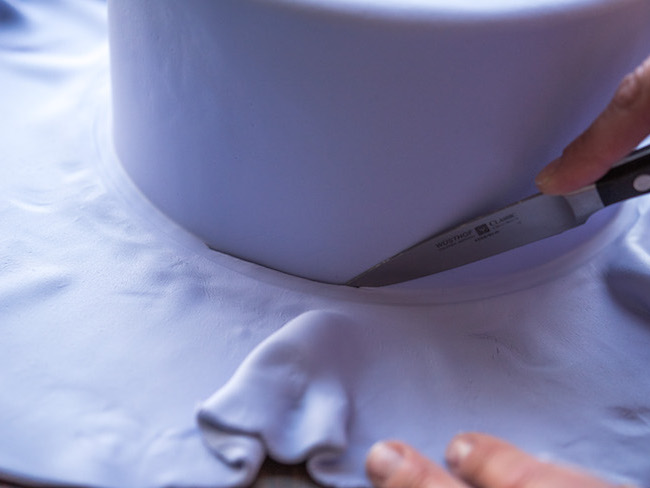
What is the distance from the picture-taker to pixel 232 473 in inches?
16.2

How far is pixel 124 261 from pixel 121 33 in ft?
0.49

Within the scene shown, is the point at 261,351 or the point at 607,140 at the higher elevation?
the point at 607,140

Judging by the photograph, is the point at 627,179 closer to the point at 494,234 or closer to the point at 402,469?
the point at 494,234

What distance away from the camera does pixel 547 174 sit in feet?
1.48

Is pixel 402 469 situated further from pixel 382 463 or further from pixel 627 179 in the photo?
pixel 627 179

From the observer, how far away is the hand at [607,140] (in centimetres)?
42

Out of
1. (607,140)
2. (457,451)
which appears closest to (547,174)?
(607,140)

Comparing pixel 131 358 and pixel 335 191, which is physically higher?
pixel 335 191

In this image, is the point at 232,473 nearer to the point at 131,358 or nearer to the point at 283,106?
the point at 131,358

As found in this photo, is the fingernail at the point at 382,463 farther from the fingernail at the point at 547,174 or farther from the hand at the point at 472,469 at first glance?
the fingernail at the point at 547,174

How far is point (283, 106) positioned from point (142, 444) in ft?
0.66

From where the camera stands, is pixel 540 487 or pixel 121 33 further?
pixel 121 33

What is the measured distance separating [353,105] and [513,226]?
136 mm

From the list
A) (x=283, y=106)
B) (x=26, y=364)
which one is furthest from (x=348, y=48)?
(x=26, y=364)
